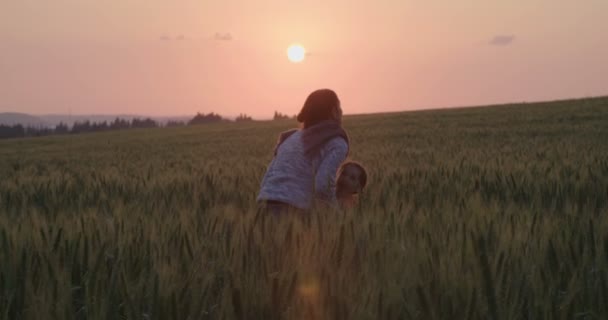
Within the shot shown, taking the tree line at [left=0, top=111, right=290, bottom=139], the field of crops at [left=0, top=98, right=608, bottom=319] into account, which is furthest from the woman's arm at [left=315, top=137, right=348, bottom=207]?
the tree line at [left=0, top=111, right=290, bottom=139]

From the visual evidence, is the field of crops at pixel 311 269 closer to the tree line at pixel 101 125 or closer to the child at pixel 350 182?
the child at pixel 350 182

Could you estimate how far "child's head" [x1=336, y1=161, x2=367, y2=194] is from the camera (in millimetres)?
4359

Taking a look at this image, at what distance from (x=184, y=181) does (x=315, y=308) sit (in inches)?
181

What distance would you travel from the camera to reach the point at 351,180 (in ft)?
14.3

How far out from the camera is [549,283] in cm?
169

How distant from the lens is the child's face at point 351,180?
4354 mm

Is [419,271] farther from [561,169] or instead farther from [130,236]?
[561,169]

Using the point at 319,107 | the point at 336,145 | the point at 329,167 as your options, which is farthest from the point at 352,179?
the point at 319,107

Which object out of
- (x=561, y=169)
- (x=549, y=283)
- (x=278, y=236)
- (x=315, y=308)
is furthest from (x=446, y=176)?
(x=315, y=308)

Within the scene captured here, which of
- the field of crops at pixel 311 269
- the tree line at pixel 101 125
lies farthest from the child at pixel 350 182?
the tree line at pixel 101 125

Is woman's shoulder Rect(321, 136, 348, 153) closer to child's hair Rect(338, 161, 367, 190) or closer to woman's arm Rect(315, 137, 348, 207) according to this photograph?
woman's arm Rect(315, 137, 348, 207)

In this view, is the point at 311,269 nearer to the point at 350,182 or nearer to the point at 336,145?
the point at 350,182

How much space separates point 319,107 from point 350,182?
0.65m

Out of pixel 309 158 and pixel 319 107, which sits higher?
pixel 319 107
